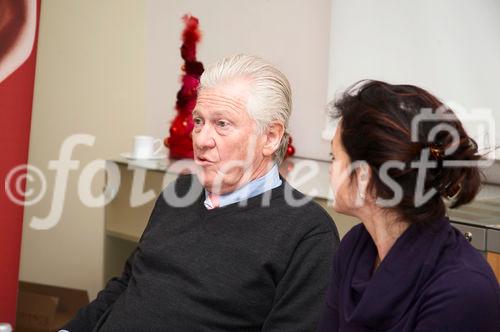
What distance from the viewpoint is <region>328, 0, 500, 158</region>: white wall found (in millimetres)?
2102

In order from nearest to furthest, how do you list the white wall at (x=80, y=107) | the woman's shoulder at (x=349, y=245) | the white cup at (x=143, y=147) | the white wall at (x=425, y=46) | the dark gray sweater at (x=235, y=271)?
1. the woman's shoulder at (x=349, y=245)
2. the dark gray sweater at (x=235, y=271)
3. the white wall at (x=425, y=46)
4. the white cup at (x=143, y=147)
5. the white wall at (x=80, y=107)

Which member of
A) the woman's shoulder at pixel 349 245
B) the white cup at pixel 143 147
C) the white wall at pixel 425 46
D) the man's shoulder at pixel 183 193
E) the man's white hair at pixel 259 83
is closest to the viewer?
the woman's shoulder at pixel 349 245

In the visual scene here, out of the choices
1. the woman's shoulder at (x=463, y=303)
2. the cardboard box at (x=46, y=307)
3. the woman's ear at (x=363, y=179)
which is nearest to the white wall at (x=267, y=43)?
the cardboard box at (x=46, y=307)

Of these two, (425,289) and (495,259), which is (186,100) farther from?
(425,289)

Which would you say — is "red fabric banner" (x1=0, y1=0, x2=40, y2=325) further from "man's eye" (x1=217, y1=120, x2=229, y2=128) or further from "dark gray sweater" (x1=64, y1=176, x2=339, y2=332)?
"man's eye" (x1=217, y1=120, x2=229, y2=128)

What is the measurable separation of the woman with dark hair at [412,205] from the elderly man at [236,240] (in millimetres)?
273

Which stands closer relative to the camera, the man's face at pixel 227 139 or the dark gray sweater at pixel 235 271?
the dark gray sweater at pixel 235 271

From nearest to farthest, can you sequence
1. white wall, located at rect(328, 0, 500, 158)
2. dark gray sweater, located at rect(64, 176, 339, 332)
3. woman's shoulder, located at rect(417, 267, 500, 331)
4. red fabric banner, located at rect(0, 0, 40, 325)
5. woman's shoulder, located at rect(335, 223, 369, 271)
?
1. woman's shoulder, located at rect(417, 267, 500, 331)
2. woman's shoulder, located at rect(335, 223, 369, 271)
3. dark gray sweater, located at rect(64, 176, 339, 332)
4. white wall, located at rect(328, 0, 500, 158)
5. red fabric banner, located at rect(0, 0, 40, 325)

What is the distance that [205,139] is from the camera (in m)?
1.65

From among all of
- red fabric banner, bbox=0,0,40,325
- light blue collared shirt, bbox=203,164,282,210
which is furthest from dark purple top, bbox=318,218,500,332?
red fabric banner, bbox=0,0,40,325

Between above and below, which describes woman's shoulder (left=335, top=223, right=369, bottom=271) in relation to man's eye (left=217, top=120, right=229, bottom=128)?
below

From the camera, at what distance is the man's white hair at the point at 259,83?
164 centimetres

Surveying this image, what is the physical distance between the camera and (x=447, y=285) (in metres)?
1.10

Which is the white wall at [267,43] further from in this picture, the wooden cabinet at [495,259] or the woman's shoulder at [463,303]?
the woman's shoulder at [463,303]
